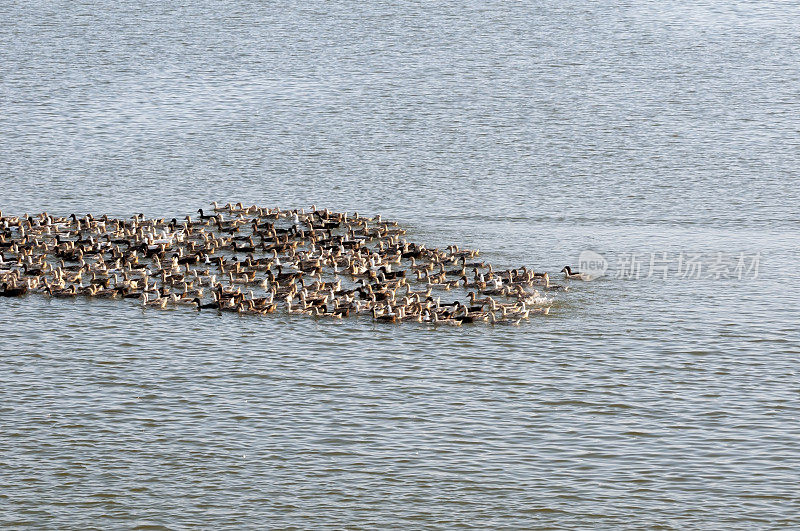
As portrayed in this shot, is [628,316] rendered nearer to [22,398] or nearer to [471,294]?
Answer: [471,294]

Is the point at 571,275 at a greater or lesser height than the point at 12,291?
greater

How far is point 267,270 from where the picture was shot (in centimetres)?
4128

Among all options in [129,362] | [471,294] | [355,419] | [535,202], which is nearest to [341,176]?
[535,202]

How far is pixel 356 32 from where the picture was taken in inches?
3770

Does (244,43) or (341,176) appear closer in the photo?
(341,176)

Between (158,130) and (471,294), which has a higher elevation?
(158,130)

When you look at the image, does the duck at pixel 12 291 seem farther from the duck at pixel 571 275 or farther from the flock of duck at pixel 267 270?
the duck at pixel 571 275

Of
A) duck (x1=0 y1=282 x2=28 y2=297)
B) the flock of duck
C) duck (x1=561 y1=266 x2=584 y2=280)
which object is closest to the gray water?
duck (x1=561 y1=266 x2=584 y2=280)

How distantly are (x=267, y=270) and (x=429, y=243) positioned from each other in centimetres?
877

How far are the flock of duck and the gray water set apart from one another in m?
1.13

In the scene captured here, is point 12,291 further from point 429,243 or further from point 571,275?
point 571,275

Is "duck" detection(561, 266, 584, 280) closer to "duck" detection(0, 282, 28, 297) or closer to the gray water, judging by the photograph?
the gray water

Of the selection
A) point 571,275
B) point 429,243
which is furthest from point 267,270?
point 571,275

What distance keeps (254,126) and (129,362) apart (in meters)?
41.9
